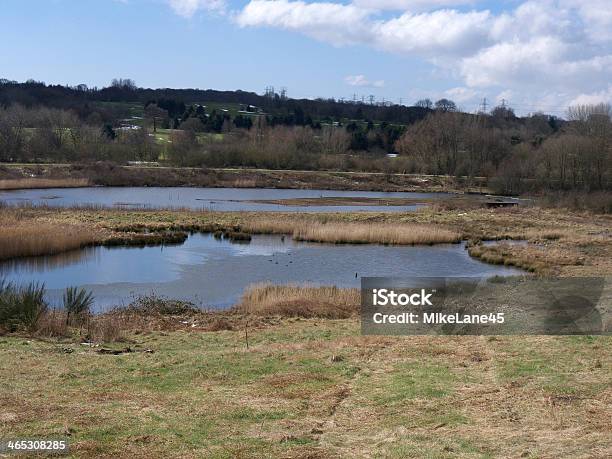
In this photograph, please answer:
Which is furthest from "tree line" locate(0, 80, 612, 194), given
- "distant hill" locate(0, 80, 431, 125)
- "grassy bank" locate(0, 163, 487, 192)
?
"distant hill" locate(0, 80, 431, 125)

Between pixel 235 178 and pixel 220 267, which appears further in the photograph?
pixel 235 178

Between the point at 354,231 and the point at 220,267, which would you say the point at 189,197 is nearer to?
the point at 354,231

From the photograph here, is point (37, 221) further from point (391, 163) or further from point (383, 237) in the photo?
point (391, 163)

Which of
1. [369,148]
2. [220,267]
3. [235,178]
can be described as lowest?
[220,267]

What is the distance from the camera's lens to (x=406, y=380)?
10.9 metres

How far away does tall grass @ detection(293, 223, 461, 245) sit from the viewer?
132 ft

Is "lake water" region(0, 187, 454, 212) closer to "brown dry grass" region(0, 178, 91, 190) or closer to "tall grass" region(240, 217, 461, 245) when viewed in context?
"brown dry grass" region(0, 178, 91, 190)

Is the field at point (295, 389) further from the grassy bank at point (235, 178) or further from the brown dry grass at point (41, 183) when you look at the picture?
the grassy bank at point (235, 178)

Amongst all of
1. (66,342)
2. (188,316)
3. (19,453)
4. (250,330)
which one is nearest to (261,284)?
(188,316)

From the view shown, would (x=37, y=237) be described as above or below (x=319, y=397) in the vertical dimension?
below

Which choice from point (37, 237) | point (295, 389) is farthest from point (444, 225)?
point (295, 389)

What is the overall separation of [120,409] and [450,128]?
313ft

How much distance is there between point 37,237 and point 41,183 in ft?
130

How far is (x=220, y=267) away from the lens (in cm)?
3108
